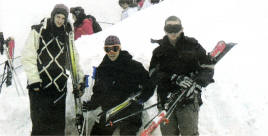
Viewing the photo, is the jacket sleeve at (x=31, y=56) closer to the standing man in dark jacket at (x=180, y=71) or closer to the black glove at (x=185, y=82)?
the standing man in dark jacket at (x=180, y=71)

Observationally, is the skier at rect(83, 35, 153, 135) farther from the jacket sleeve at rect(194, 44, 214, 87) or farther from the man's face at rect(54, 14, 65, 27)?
the jacket sleeve at rect(194, 44, 214, 87)

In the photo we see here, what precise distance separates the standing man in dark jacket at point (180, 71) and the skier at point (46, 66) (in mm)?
1387

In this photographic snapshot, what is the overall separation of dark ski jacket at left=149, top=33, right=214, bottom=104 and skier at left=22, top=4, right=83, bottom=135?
1.39m

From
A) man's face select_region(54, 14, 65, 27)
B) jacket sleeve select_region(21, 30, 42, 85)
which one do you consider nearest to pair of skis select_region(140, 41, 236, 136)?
jacket sleeve select_region(21, 30, 42, 85)

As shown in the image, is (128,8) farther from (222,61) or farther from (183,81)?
(183,81)

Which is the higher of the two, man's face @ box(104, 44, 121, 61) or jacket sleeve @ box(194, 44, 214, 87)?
man's face @ box(104, 44, 121, 61)

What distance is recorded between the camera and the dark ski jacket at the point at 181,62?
3930 mm

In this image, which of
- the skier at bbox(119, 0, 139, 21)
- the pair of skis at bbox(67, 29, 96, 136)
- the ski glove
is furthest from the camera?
the skier at bbox(119, 0, 139, 21)

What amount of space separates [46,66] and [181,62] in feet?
6.20

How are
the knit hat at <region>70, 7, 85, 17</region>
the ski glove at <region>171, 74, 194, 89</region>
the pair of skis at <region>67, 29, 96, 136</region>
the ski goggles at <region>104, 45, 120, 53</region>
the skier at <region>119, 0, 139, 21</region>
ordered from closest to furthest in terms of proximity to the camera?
the ski glove at <region>171, 74, 194, 89</region>
the ski goggles at <region>104, 45, 120, 53</region>
the pair of skis at <region>67, 29, 96, 136</region>
the knit hat at <region>70, 7, 85, 17</region>
the skier at <region>119, 0, 139, 21</region>

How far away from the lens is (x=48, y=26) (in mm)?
4363

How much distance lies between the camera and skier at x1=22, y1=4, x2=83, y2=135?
428 centimetres

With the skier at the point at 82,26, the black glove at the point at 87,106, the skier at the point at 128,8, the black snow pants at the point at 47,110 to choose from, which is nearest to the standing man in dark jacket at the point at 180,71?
the black glove at the point at 87,106

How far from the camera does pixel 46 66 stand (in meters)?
4.38
